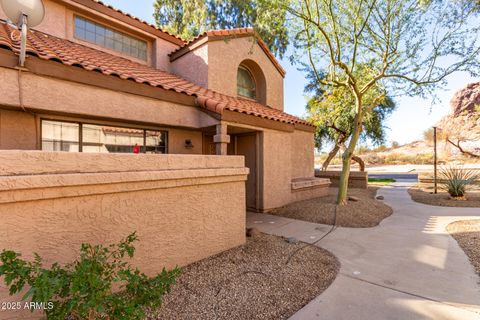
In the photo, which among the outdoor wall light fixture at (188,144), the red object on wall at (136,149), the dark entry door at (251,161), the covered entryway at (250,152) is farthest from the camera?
the dark entry door at (251,161)

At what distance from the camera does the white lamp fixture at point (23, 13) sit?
3.84 metres

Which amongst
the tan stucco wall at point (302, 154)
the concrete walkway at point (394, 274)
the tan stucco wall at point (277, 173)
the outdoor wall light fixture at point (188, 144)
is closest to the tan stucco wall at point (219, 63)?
the outdoor wall light fixture at point (188, 144)

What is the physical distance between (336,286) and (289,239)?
86.2 inches

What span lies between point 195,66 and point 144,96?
14.4 ft

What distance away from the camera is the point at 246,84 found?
11320mm

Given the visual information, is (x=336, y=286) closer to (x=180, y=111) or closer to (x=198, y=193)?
(x=198, y=193)

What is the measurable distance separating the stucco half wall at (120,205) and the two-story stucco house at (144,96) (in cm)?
195

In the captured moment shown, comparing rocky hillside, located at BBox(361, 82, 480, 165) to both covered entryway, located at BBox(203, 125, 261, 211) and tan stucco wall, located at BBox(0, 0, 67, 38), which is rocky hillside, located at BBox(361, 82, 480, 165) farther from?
tan stucco wall, located at BBox(0, 0, 67, 38)

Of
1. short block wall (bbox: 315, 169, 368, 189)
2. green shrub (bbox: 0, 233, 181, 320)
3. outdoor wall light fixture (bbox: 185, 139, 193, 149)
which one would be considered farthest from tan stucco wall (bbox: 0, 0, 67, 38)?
short block wall (bbox: 315, 169, 368, 189)

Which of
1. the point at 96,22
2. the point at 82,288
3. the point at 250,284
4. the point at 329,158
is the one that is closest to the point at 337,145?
the point at 329,158

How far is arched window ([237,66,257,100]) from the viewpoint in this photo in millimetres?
10953

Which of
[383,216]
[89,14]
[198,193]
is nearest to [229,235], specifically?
[198,193]

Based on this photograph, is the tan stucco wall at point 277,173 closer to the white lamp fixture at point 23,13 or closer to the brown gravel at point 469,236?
Answer: the brown gravel at point 469,236

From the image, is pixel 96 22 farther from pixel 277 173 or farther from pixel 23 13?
pixel 277 173
